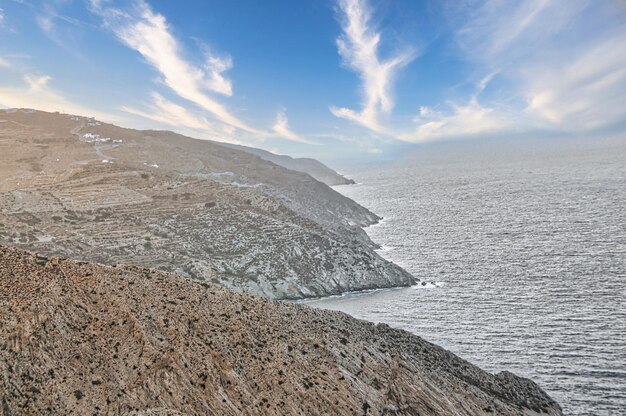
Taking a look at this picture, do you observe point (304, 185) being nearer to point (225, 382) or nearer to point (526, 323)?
point (526, 323)

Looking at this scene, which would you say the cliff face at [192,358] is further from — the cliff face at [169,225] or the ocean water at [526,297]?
the cliff face at [169,225]

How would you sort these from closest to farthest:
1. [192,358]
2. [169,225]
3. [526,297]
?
[192,358], [526,297], [169,225]

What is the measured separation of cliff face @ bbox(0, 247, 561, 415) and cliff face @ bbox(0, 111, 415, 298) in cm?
3347

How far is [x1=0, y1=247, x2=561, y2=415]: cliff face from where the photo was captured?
28391 mm

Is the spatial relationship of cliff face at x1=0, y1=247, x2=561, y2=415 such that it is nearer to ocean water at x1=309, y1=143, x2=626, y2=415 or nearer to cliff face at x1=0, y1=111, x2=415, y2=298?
ocean water at x1=309, y1=143, x2=626, y2=415

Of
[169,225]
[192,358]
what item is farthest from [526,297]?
[169,225]

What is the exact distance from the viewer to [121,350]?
1252 inches

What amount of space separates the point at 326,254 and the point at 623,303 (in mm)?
45980

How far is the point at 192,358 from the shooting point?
106ft

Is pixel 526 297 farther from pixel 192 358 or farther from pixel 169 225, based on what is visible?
pixel 169 225

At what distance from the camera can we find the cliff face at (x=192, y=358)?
2839 centimetres

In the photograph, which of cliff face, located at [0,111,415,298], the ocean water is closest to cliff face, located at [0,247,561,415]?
the ocean water

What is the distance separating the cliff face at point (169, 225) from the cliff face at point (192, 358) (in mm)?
33470

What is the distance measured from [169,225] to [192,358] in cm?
5720
